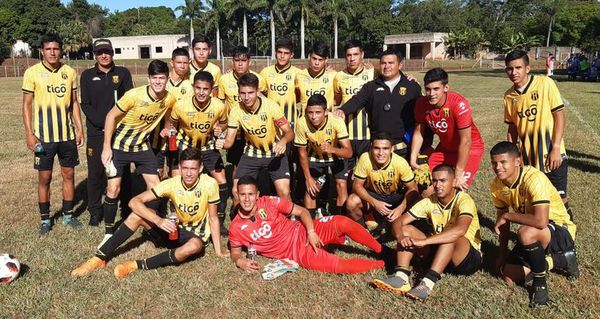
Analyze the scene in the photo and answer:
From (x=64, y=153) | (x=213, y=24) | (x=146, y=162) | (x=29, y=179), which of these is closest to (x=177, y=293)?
(x=146, y=162)

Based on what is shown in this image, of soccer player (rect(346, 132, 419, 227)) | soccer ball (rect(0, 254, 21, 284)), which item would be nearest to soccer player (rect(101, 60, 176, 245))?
soccer ball (rect(0, 254, 21, 284))

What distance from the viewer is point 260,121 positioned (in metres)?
6.15

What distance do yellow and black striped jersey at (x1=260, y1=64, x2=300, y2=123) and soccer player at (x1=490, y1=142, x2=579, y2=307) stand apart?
326cm

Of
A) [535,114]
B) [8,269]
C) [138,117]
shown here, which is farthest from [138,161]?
[535,114]

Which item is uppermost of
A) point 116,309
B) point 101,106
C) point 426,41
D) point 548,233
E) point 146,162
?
point 426,41

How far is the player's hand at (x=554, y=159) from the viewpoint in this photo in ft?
17.4

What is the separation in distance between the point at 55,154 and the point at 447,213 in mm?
4802

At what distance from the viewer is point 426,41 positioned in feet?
242

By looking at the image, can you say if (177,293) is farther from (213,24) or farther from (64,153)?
(213,24)

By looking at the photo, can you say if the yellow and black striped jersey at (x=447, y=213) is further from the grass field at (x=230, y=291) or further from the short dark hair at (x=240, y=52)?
the short dark hair at (x=240, y=52)

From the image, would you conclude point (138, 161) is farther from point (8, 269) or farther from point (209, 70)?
point (209, 70)

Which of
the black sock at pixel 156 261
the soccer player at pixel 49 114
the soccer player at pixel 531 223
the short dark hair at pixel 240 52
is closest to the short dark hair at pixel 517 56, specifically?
the soccer player at pixel 531 223

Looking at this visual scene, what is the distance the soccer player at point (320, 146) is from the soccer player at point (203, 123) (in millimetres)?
Result: 1061

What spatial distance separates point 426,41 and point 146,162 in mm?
72728
